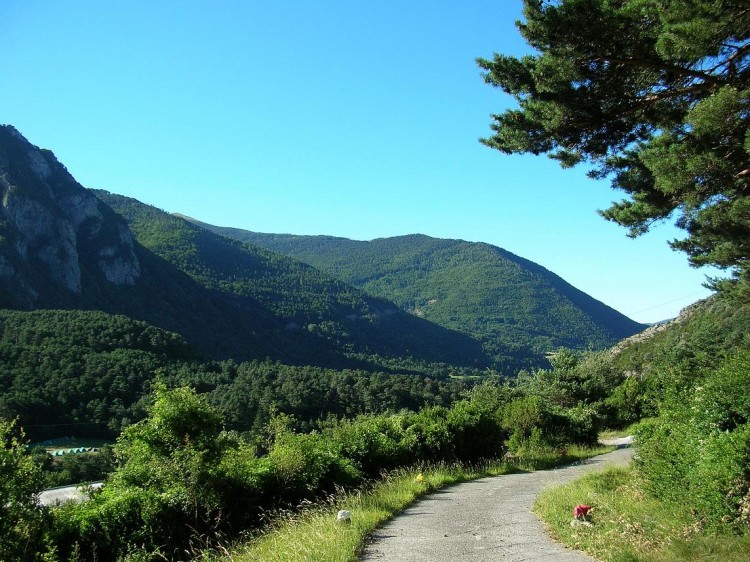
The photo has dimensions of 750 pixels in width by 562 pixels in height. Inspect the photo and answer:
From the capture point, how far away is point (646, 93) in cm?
888

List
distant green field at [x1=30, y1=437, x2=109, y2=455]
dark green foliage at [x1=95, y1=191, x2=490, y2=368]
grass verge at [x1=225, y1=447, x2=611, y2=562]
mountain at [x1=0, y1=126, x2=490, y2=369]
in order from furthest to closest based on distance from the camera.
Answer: dark green foliage at [x1=95, y1=191, x2=490, y2=368]
mountain at [x1=0, y1=126, x2=490, y2=369]
distant green field at [x1=30, y1=437, x2=109, y2=455]
grass verge at [x1=225, y1=447, x2=611, y2=562]

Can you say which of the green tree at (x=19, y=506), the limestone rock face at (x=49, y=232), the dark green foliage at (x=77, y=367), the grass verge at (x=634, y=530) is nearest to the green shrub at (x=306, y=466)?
the green tree at (x=19, y=506)

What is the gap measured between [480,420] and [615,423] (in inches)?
688

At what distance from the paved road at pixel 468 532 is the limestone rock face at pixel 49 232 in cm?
10612

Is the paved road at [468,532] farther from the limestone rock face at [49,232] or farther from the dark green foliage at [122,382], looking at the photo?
the limestone rock face at [49,232]

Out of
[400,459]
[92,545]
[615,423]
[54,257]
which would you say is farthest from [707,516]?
[54,257]

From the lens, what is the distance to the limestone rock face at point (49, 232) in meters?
102

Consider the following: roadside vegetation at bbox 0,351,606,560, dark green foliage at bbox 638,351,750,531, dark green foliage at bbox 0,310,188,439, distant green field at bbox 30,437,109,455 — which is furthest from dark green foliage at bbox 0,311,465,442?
dark green foliage at bbox 638,351,750,531

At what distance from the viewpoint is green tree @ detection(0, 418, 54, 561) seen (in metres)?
6.92

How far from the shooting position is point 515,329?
189625mm

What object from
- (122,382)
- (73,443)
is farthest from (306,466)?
(122,382)

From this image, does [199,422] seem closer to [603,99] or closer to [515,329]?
[603,99]

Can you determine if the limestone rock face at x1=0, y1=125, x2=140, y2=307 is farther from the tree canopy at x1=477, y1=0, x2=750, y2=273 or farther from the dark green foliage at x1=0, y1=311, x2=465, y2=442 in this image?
the tree canopy at x1=477, y1=0, x2=750, y2=273

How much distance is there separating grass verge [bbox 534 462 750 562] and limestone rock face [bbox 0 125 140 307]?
10860 centimetres
